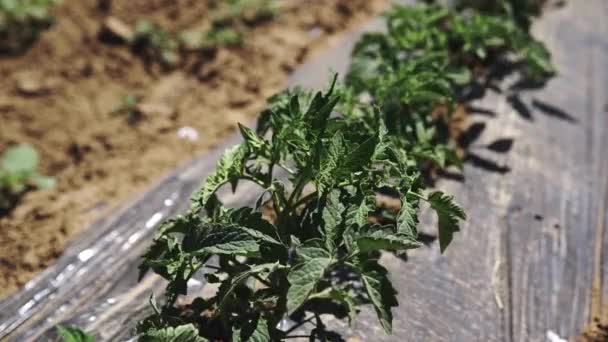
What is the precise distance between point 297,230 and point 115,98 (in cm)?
212

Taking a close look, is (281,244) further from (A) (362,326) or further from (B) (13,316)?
(B) (13,316)

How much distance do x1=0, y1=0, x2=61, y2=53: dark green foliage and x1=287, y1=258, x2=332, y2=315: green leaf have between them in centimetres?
294

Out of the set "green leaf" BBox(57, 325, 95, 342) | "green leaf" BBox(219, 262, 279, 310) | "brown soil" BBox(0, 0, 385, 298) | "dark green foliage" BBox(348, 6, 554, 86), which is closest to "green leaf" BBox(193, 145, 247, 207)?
"green leaf" BBox(219, 262, 279, 310)

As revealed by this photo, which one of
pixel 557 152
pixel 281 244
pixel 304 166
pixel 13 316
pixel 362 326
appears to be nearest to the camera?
pixel 281 244

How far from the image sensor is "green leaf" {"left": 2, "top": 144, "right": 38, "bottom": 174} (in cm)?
305

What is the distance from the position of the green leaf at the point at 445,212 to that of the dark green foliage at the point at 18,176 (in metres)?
1.99

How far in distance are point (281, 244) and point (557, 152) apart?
68.2 inches

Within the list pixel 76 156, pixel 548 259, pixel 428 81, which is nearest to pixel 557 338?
pixel 548 259

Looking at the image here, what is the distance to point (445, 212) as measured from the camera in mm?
1745

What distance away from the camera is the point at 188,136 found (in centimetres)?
322

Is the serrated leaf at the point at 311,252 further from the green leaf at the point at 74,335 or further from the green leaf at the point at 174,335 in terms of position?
the green leaf at the point at 74,335

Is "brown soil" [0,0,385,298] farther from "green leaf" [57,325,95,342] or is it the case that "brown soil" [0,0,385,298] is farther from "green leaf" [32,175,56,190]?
"green leaf" [57,325,95,342]

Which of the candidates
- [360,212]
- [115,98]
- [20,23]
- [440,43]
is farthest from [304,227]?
[20,23]

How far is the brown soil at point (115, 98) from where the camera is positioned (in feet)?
9.45
